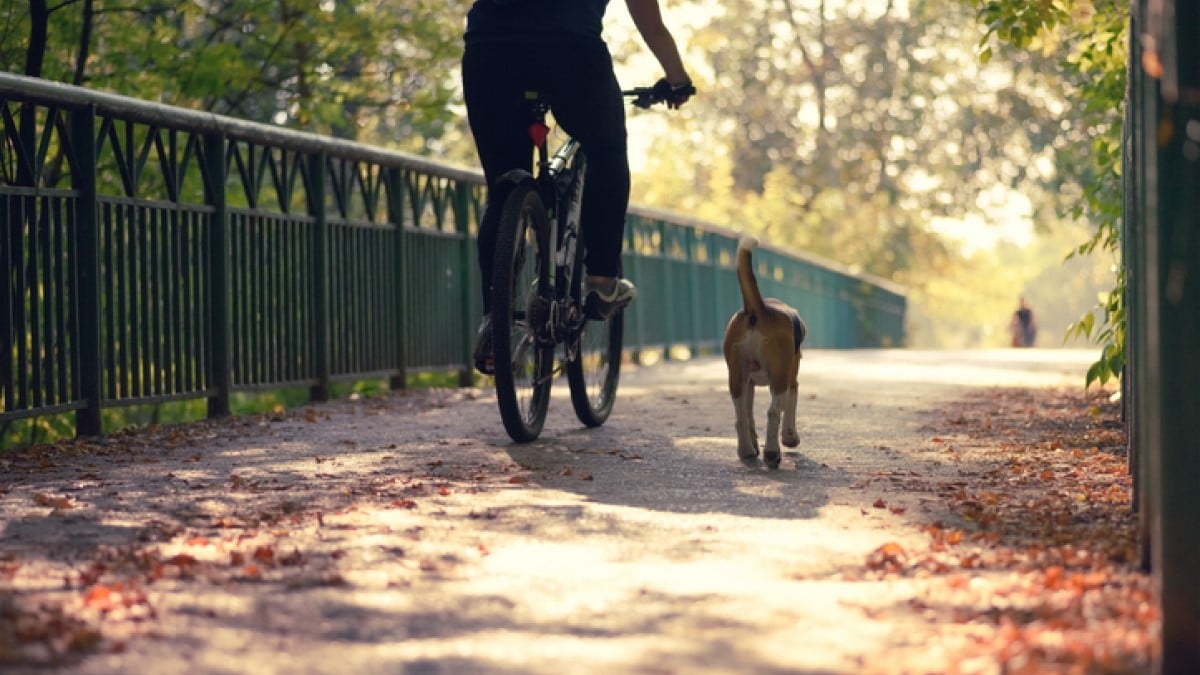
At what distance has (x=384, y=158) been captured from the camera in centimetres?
1093

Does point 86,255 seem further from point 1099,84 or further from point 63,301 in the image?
point 1099,84

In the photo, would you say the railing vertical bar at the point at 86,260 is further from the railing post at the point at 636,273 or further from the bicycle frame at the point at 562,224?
the railing post at the point at 636,273

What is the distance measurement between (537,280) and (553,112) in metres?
0.64

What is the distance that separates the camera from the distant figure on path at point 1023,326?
36.1 metres

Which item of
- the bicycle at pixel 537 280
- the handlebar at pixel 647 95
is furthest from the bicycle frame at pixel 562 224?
the handlebar at pixel 647 95

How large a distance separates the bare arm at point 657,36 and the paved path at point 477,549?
1.46 metres

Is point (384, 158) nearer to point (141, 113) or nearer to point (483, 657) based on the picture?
point (141, 113)

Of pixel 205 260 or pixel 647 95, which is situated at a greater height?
pixel 647 95

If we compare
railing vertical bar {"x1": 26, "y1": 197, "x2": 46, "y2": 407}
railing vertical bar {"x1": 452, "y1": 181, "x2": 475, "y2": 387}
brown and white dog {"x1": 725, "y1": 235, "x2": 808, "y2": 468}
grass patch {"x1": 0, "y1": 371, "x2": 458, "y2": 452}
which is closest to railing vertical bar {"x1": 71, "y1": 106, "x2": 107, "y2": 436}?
railing vertical bar {"x1": 26, "y1": 197, "x2": 46, "y2": 407}

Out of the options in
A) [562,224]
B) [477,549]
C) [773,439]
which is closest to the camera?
[477,549]

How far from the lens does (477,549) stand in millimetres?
4461

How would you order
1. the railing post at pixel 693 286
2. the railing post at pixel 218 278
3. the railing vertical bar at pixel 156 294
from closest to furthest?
the railing vertical bar at pixel 156 294 → the railing post at pixel 218 278 → the railing post at pixel 693 286

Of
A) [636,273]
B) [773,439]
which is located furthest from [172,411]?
[773,439]

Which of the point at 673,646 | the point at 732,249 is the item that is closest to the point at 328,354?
the point at 673,646
